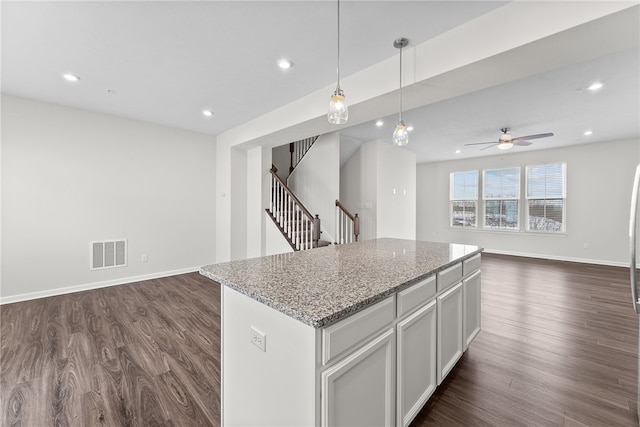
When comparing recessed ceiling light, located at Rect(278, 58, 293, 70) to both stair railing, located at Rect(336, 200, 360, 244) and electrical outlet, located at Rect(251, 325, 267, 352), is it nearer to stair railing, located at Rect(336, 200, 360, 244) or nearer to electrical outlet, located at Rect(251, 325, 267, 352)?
electrical outlet, located at Rect(251, 325, 267, 352)

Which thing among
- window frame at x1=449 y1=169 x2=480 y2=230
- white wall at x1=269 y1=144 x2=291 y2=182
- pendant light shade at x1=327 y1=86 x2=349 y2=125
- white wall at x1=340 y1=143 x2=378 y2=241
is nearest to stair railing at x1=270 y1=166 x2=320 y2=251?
white wall at x1=340 y1=143 x2=378 y2=241

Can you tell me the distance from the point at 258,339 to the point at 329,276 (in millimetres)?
496

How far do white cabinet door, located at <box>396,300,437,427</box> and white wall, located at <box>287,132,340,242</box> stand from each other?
3.64 metres

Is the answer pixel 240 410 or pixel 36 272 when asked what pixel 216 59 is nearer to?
pixel 240 410

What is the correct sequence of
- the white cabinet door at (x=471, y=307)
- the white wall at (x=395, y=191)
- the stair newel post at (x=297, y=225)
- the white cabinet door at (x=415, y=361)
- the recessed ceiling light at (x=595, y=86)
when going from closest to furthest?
the white cabinet door at (x=415, y=361)
the white cabinet door at (x=471, y=307)
the recessed ceiling light at (x=595, y=86)
the stair newel post at (x=297, y=225)
the white wall at (x=395, y=191)

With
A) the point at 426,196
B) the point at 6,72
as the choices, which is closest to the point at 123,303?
the point at 6,72

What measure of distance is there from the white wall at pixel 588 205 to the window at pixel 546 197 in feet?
0.42

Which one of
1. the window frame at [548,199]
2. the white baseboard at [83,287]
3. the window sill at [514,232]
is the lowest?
the white baseboard at [83,287]

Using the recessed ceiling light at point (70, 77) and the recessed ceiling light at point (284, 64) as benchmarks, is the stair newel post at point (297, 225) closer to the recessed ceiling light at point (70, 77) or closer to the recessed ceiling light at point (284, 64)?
the recessed ceiling light at point (284, 64)

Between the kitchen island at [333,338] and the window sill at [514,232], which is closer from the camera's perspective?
the kitchen island at [333,338]

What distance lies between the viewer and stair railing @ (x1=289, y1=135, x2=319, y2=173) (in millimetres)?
6047

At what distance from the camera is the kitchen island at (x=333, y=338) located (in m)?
1.04

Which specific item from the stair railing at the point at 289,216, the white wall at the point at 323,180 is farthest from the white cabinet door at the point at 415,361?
the white wall at the point at 323,180

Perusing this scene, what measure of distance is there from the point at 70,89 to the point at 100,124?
891mm
